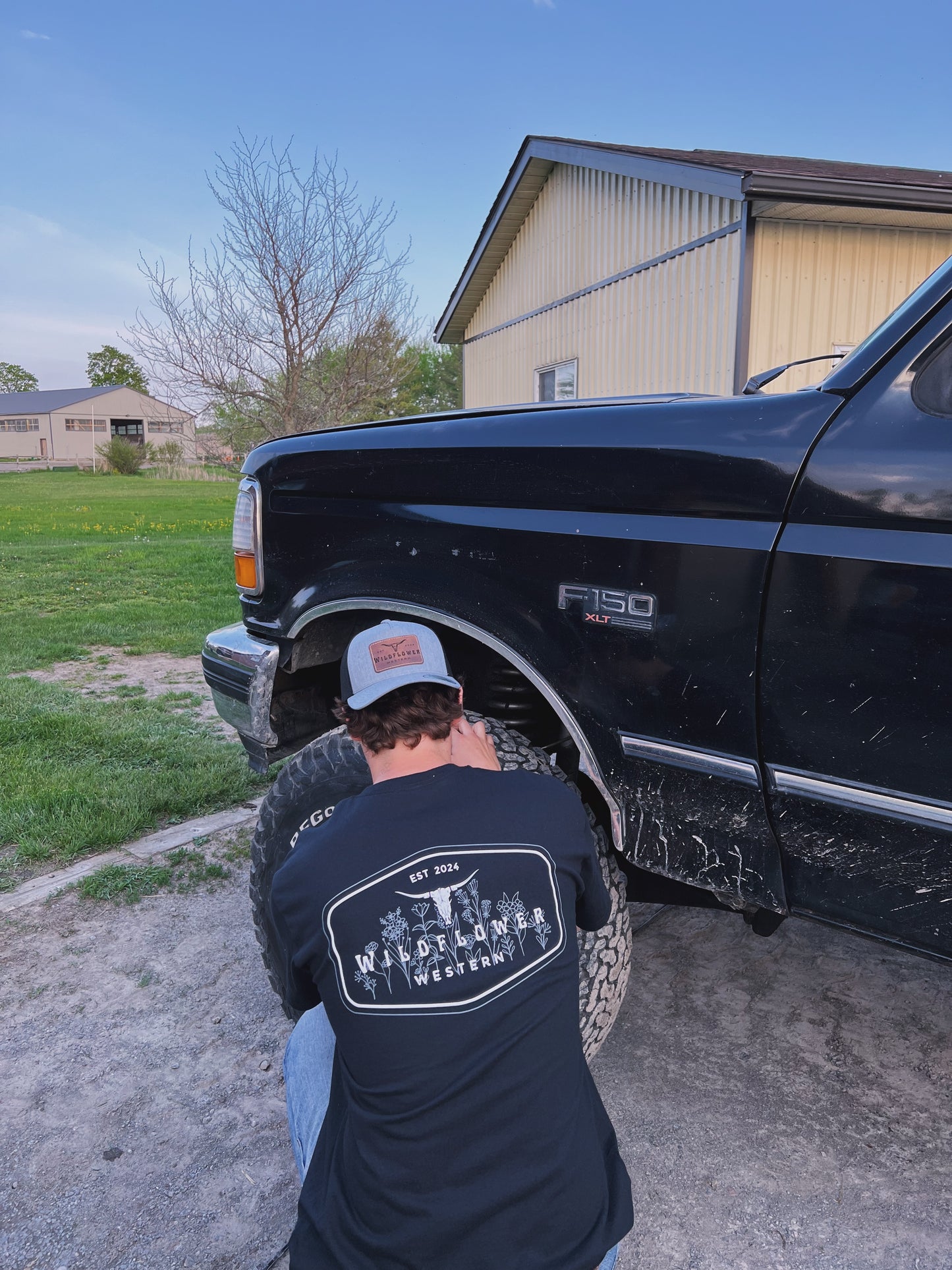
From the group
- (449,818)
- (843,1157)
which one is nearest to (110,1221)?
(449,818)

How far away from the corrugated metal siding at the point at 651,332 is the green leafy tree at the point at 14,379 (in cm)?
10185

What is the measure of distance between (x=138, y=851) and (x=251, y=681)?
129 cm

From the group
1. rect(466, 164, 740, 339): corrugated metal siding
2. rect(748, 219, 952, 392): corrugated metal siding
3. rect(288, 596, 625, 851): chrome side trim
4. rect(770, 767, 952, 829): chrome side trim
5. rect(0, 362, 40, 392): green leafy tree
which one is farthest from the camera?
rect(0, 362, 40, 392): green leafy tree

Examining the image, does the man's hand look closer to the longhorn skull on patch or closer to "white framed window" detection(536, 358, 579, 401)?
the longhorn skull on patch

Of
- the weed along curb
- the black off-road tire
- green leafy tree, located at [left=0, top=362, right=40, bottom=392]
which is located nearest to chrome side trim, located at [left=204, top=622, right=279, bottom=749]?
the black off-road tire

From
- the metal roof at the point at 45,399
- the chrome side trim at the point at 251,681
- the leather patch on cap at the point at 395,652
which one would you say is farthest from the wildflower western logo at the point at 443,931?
the metal roof at the point at 45,399

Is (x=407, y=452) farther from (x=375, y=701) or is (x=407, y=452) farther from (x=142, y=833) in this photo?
(x=142, y=833)

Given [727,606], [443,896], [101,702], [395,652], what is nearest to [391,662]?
[395,652]

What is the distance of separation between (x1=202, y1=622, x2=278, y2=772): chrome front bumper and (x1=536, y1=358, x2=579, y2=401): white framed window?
9.01 metres

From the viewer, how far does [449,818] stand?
1.37m

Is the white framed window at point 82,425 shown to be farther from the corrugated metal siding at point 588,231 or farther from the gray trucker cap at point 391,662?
the gray trucker cap at point 391,662

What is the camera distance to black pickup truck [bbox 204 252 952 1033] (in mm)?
1606

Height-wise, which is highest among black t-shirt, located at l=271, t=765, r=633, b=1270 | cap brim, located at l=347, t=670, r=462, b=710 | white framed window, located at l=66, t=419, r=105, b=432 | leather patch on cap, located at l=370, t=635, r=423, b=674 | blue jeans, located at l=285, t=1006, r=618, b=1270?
white framed window, located at l=66, t=419, r=105, b=432

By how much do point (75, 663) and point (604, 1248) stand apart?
6508 mm
